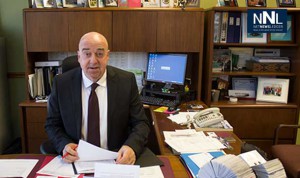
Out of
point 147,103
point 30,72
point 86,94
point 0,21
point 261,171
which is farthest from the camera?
point 0,21

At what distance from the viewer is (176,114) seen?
7.63ft

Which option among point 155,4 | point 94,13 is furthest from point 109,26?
point 155,4

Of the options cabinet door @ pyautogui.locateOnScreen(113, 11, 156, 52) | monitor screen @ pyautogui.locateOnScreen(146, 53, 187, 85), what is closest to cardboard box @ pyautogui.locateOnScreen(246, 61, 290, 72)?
monitor screen @ pyautogui.locateOnScreen(146, 53, 187, 85)

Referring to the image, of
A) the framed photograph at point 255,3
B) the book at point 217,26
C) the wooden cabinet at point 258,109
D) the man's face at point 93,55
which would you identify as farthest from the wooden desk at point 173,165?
the framed photograph at point 255,3

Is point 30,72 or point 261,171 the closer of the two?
point 261,171

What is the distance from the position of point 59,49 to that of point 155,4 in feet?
3.35

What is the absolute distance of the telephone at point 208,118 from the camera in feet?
6.35

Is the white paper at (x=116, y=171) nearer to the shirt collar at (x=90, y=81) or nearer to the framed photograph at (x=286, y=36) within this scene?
the shirt collar at (x=90, y=81)

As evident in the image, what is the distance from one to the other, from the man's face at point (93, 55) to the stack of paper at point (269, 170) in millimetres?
964

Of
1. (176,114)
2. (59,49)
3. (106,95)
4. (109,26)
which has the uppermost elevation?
(109,26)

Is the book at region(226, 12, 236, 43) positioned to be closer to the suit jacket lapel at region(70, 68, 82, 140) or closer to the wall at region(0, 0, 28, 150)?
the suit jacket lapel at region(70, 68, 82, 140)

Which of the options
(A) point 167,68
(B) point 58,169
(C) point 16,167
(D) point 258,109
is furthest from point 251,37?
(C) point 16,167

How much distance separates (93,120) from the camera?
166 cm

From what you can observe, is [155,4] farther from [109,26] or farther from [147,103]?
[147,103]
